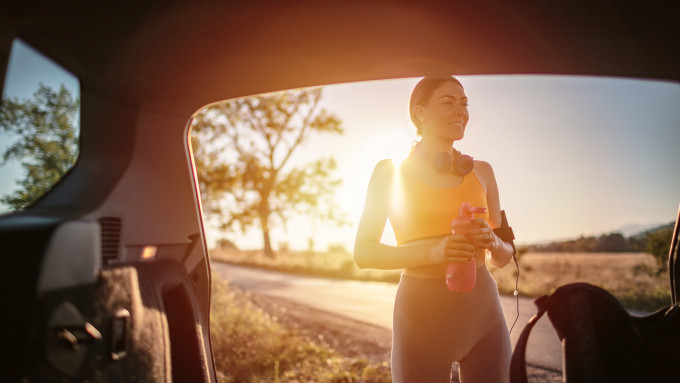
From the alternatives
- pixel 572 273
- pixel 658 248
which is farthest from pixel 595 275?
pixel 658 248

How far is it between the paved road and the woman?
10.2 feet

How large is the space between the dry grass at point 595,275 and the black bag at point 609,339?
4.49m

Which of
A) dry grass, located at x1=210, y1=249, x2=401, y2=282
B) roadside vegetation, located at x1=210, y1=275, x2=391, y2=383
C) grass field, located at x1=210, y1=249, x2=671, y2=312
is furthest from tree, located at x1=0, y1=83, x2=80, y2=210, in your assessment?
dry grass, located at x1=210, y1=249, x2=401, y2=282

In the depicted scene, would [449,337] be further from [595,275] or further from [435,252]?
[595,275]

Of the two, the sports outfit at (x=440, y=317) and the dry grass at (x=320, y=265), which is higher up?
the sports outfit at (x=440, y=317)

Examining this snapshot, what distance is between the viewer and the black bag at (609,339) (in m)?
1.24

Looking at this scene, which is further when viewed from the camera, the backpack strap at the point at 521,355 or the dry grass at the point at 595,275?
the dry grass at the point at 595,275

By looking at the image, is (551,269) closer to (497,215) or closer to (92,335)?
(497,215)

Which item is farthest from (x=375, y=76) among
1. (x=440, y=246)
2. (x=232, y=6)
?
(x=440, y=246)

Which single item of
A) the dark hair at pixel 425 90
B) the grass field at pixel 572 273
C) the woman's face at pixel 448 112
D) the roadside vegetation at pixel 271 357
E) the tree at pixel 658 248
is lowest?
the roadside vegetation at pixel 271 357

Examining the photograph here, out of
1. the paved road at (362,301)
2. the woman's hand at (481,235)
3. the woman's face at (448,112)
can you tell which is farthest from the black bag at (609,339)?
the paved road at (362,301)

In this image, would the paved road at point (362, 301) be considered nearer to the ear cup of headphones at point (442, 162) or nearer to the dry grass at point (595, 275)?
the dry grass at point (595, 275)

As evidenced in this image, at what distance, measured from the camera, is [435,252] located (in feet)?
5.36

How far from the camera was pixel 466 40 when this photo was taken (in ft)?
6.13
